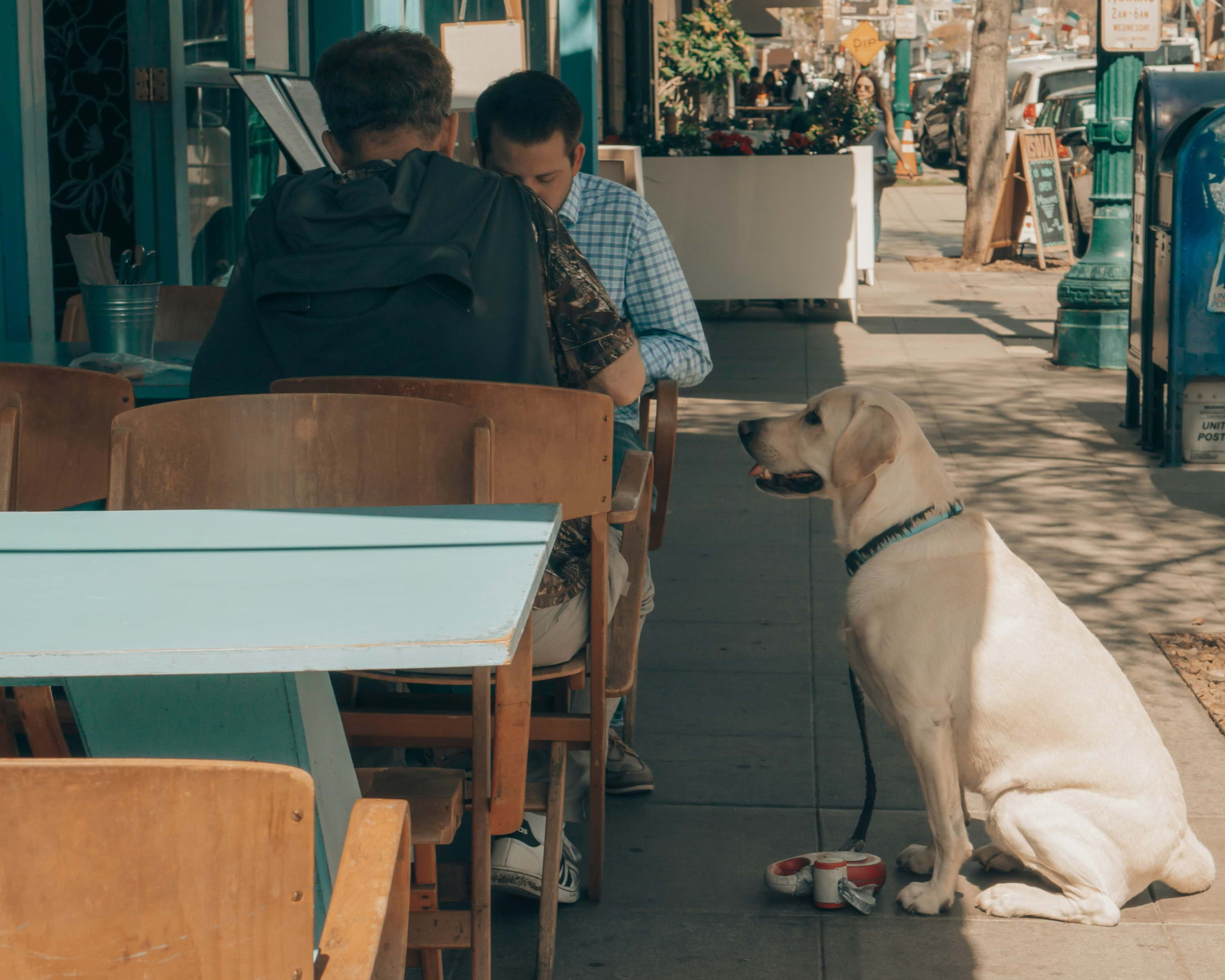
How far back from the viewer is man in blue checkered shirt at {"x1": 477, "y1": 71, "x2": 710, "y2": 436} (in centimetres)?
397

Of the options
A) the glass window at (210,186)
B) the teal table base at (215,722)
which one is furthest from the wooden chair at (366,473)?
the glass window at (210,186)

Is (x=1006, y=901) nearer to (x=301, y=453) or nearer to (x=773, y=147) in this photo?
(x=301, y=453)

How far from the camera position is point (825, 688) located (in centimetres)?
452

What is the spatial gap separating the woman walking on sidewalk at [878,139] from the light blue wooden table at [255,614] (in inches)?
414

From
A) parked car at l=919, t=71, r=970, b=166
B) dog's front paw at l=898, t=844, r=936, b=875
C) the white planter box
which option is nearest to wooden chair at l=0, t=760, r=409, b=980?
dog's front paw at l=898, t=844, r=936, b=875

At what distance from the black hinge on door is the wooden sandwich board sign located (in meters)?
10.3

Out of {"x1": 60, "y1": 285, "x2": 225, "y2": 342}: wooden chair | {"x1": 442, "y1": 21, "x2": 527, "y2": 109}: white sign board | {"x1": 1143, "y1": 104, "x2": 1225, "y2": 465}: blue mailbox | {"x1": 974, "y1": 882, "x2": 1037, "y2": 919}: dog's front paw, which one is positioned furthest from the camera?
{"x1": 442, "y1": 21, "x2": 527, "y2": 109}: white sign board

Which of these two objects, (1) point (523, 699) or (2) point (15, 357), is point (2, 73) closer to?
(2) point (15, 357)

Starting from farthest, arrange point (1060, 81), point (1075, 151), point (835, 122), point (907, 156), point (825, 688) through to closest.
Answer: point (907, 156)
point (1060, 81)
point (1075, 151)
point (835, 122)
point (825, 688)

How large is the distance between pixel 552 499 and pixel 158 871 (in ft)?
5.31

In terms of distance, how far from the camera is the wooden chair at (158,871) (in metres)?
1.17

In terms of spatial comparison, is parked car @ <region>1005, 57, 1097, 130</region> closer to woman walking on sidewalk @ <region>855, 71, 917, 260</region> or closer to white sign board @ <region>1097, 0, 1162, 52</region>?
woman walking on sidewalk @ <region>855, 71, 917, 260</region>

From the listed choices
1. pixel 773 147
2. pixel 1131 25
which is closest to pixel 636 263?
pixel 1131 25

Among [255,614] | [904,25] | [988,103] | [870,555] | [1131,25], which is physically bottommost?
[870,555]
